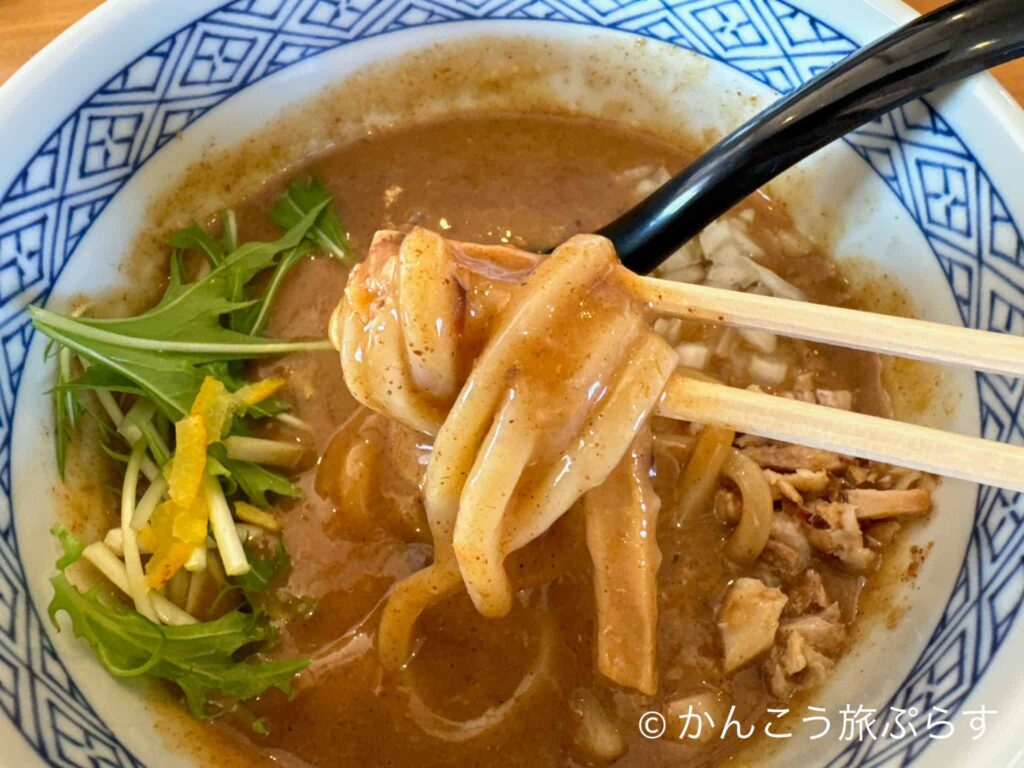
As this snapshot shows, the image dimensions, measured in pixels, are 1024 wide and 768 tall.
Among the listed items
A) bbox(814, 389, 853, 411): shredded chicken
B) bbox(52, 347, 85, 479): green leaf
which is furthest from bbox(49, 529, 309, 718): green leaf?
bbox(814, 389, 853, 411): shredded chicken

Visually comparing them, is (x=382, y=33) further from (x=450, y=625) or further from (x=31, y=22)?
(x=450, y=625)

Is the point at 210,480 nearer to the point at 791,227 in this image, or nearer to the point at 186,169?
the point at 186,169

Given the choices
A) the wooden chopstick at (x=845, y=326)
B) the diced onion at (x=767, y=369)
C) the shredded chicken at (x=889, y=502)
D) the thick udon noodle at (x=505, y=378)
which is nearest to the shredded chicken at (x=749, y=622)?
the shredded chicken at (x=889, y=502)

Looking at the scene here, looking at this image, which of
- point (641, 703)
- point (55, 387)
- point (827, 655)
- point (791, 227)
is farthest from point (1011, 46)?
point (55, 387)

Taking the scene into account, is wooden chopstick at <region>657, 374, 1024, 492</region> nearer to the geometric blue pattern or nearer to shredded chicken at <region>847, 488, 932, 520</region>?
the geometric blue pattern

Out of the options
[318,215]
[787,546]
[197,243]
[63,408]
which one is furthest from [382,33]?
[787,546]
